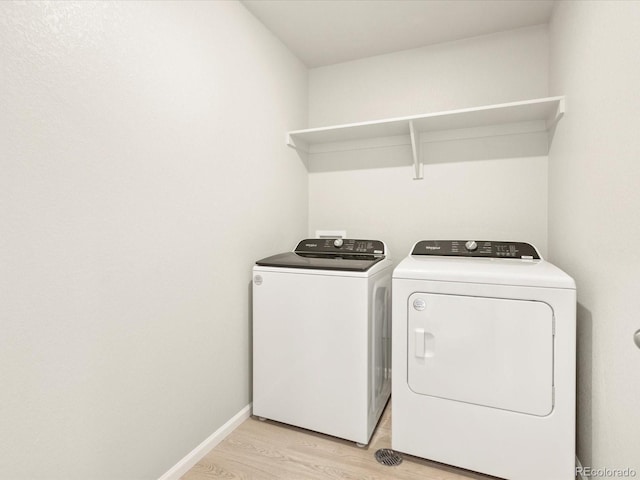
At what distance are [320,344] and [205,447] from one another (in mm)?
738

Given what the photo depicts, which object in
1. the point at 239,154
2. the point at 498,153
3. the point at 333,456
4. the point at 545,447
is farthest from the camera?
the point at 498,153

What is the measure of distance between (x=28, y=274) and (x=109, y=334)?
1.12ft

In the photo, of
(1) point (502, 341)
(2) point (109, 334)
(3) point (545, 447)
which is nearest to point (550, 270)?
(1) point (502, 341)

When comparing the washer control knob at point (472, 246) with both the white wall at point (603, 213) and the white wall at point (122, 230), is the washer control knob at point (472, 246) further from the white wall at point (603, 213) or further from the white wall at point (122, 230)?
the white wall at point (122, 230)

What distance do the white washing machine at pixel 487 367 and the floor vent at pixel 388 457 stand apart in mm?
72

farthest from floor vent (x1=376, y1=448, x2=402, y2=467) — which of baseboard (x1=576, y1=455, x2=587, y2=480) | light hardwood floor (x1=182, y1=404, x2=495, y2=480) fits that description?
baseboard (x1=576, y1=455, x2=587, y2=480)

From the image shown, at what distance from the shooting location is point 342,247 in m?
2.21

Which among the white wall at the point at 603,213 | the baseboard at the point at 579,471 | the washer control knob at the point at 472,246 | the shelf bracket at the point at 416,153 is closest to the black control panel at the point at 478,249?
the washer control knob at the point at 472,246

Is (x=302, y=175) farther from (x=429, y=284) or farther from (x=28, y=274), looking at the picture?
(x=28, y=274)

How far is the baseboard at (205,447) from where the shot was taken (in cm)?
151

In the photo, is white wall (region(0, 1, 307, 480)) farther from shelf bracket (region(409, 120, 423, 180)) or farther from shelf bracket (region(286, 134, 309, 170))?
shelf bracket (region(409, 120, 423, 180))

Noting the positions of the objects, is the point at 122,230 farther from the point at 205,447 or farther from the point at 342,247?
the point at 342,247

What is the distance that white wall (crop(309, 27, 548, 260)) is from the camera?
7.14 ft

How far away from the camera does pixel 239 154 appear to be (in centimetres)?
191
